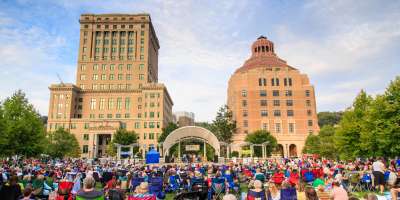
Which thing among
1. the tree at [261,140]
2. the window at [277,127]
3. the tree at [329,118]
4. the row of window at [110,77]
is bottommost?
the tree at [261,140]

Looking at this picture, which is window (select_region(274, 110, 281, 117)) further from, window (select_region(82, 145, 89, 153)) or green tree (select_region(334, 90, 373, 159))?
window (select_region(82, 145, 89, 153))

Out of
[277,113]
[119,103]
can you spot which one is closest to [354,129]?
[277,113]

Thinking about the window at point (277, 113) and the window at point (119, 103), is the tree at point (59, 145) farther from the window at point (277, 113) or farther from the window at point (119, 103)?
the window at point (277, 113)

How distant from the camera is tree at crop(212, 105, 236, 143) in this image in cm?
7369

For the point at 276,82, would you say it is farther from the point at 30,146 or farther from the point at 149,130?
the point at 30,146

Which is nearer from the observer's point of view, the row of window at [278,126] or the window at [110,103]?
the row of window at [278,126]

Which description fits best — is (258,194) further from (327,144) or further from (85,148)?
(85,148)

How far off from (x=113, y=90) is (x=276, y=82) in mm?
53771

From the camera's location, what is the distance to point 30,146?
115 feet

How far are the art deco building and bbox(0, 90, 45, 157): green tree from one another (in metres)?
50.2

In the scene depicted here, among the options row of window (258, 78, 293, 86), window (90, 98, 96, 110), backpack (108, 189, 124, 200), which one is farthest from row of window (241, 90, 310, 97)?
backpack (108, 189, 124, 200)

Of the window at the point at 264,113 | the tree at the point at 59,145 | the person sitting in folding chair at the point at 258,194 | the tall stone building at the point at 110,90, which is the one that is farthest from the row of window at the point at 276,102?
the person sitting in folding chair at the point at 258,194

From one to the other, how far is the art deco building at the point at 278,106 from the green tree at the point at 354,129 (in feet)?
122

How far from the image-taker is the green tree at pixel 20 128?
33.0 meters
